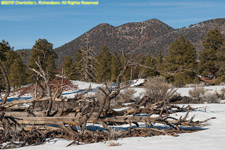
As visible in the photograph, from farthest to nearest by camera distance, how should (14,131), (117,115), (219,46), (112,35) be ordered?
(112,35)
(219,46)
(117,115)
(14,131)

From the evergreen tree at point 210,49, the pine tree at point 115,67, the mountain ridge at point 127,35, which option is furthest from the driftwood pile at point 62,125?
the mountain ridge at point 127,35

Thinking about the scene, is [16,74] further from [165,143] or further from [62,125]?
[165,143]

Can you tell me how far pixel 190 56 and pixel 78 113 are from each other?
105ft

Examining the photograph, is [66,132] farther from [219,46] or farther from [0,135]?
[219,46]

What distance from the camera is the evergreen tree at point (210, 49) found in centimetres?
3775

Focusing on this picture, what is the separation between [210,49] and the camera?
3762 centimetres

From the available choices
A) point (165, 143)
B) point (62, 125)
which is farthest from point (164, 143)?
point (62, 125)

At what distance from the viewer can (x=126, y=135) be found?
6.10 meters

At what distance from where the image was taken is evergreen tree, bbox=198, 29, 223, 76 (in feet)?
124

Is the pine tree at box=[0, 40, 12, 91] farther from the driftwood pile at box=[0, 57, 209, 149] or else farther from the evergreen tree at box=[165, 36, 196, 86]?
the evergreen tree at box=[165, 36, 196, 86]

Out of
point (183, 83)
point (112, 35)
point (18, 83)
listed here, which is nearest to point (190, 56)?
point (183, 83)

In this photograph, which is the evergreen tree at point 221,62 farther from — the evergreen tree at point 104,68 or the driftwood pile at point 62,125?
the driftwood pile at point 62,125

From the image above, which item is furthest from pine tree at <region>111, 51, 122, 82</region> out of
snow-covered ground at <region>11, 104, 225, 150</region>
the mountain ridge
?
the mountain ridge

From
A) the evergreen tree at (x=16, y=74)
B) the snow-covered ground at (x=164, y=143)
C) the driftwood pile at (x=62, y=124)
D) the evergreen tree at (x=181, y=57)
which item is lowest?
the snow-covered ground at (x=164, y=143)
